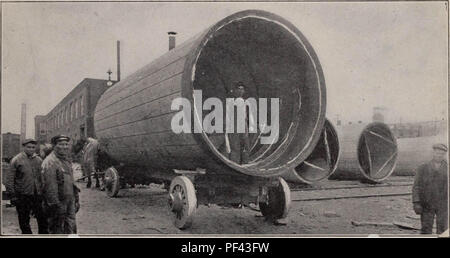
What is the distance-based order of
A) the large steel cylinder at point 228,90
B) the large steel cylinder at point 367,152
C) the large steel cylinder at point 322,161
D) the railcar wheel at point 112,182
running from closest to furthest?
the large steel cylinder at point 228,90
the railcar wheel at point 112,182
the large steel cylinder at point 322,161
the large steel cylinder at point 367,152

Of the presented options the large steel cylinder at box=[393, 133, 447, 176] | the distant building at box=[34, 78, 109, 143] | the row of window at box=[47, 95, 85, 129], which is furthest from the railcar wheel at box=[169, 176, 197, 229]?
the row of window at box=[47, 95, 85, 129]

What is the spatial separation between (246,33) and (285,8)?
0.82 meters

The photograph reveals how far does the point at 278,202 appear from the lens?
591 cm

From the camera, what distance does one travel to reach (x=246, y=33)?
5.78 meters

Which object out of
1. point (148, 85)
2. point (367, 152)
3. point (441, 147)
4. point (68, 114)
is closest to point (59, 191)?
point (148, 85)

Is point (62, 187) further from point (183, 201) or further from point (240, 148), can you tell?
point (240, 148)

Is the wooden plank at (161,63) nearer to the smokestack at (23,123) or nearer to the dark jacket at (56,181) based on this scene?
the smokestack at (23,123)

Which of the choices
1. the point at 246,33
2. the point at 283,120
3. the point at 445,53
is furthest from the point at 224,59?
the point at 445,53

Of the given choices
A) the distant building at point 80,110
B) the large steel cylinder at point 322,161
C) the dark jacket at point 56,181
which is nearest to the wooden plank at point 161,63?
the dark jacket at point 56,181

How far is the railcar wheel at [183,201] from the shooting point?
507 centimetres

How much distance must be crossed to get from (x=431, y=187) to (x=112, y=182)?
19.3 feet

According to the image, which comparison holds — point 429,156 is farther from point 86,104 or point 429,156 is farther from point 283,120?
point 86,104

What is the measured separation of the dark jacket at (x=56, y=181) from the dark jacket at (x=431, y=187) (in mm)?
3726

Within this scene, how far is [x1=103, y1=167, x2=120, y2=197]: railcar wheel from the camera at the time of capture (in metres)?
8.32
